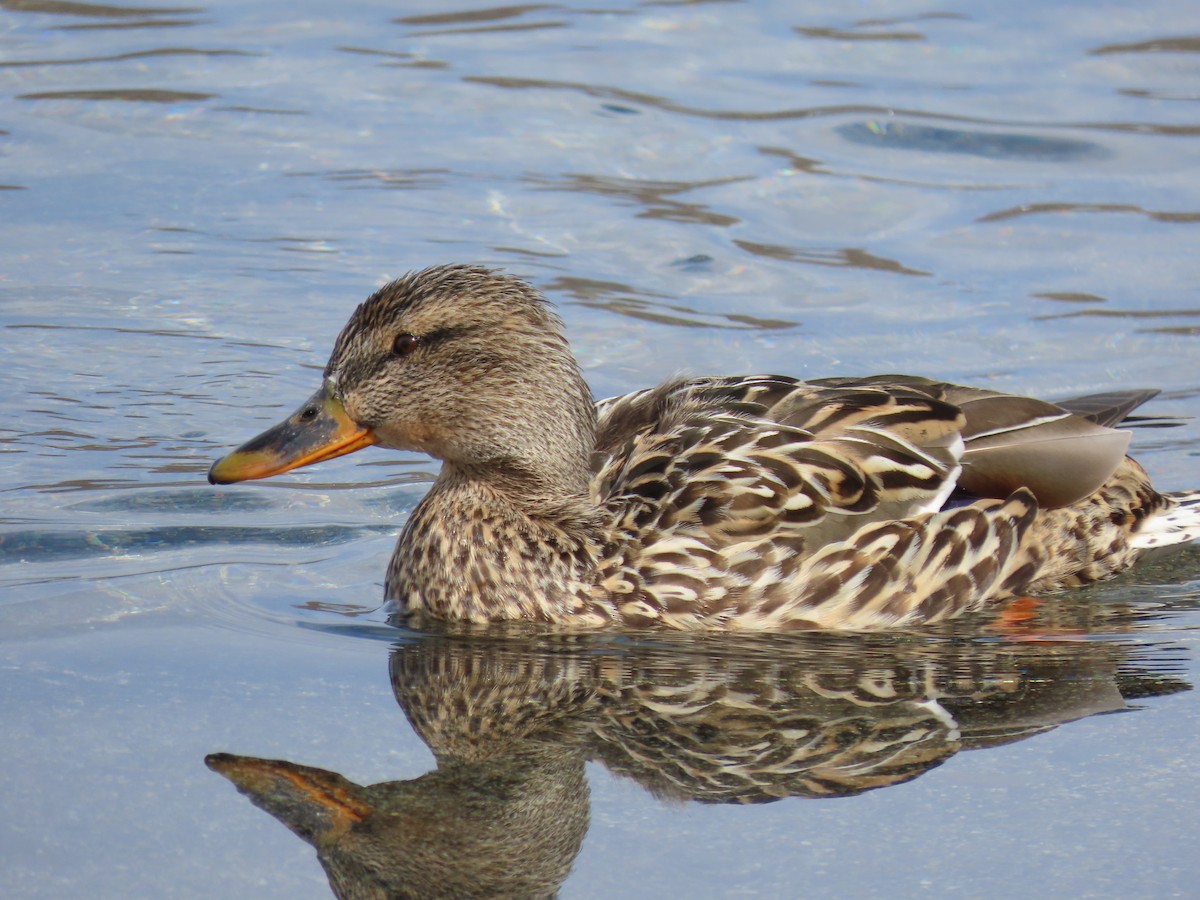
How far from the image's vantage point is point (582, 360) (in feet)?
33.4

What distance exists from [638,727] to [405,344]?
6.32 feet

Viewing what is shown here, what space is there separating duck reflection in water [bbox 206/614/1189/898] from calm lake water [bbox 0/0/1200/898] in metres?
0.02

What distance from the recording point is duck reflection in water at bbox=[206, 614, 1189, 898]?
16.8 feet

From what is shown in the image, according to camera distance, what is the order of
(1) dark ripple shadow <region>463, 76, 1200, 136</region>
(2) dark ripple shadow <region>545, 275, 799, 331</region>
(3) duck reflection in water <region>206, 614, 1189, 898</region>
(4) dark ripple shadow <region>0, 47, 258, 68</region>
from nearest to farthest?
(3) duck reflection in water <region>206, 614, 1189, 898</region>
(2) dark ripple shadow <region>545, 275, 799, 331</region>
(1) dark ripple shadow <region>463, 76, 1200, 136</region>
(4) dark ripple shadow <region>0, 47, 258, 68</region>

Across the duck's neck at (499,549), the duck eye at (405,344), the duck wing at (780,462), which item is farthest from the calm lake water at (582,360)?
the duck eye at (405,344)

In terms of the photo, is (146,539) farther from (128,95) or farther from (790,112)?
(790,112)

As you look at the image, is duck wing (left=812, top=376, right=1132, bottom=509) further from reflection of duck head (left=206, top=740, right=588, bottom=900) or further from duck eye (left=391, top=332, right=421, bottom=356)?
reflection of duck head (left=206, top=740, right=588, bottom=900)

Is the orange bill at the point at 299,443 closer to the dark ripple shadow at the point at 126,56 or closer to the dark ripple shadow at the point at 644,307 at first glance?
the dark ripple shadow at the point at 644,307

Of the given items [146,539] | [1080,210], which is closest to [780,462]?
[146,539]

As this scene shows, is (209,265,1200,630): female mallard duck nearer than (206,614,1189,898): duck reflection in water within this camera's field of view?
No

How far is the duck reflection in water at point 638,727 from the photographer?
16.8 feet

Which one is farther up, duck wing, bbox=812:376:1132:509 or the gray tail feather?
duck wing, bbox=812:376:1132:509

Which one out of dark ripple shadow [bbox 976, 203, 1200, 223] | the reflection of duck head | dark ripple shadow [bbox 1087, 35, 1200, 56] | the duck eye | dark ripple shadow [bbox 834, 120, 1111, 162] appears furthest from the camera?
dark ripple shadow [bbox 1087, 35, 1200, 56]

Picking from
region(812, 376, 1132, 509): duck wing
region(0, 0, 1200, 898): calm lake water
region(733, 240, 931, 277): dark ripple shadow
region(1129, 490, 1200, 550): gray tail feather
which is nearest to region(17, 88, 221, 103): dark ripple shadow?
region(0, 0, 1200, 898): calm lake water
